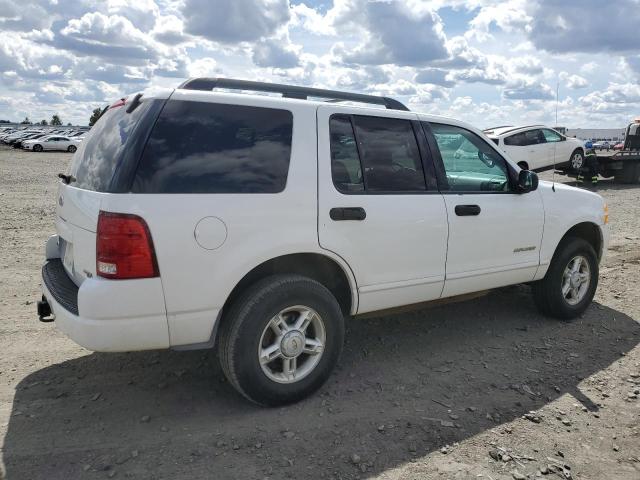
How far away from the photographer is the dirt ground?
9.87 feet

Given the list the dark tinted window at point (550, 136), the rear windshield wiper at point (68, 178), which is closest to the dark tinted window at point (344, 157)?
the rear windshield wiper at point (68, 178)

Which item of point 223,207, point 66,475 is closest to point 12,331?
point 66,475

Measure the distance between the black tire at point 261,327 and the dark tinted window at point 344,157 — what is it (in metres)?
0.70

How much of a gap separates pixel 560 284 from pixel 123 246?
398 centimetres

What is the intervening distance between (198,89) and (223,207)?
2.67 feet

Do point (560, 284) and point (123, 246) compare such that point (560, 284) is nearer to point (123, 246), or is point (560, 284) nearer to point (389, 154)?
point (389, 154)

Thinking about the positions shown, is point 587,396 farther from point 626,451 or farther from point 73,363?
point 73,363

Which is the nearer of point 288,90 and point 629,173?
point 288,90

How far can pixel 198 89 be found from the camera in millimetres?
3416

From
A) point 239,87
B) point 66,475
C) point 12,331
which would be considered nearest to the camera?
point 66,475

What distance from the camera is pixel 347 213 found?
3604 millimetres

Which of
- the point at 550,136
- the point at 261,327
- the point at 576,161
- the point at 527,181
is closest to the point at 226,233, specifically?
the point at 261,327

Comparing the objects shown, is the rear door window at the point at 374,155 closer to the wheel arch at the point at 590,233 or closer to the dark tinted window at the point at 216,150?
the dark tinted window at the point at 216,150

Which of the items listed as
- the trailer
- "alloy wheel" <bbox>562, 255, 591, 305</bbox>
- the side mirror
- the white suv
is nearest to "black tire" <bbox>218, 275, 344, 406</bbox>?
the white suv
